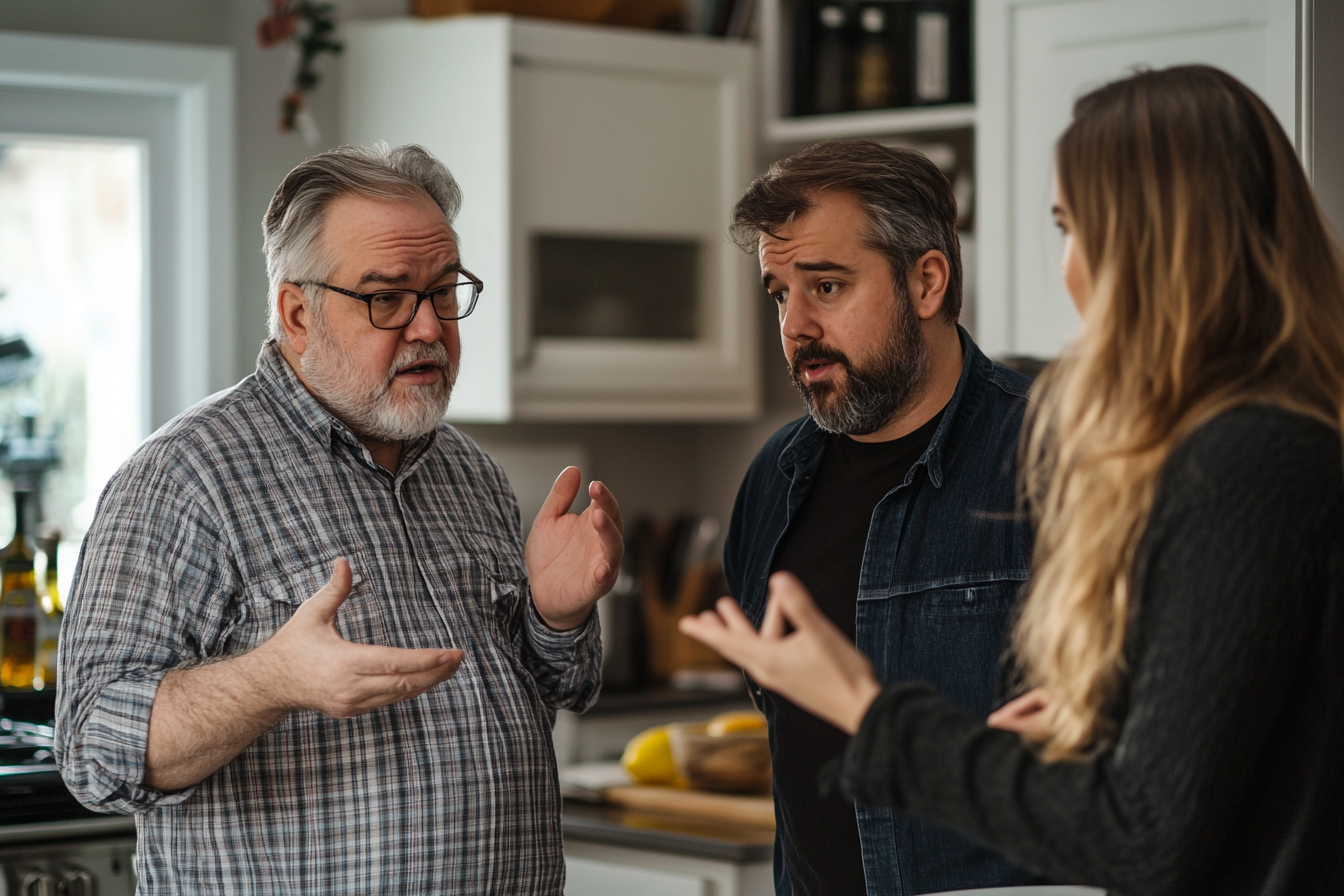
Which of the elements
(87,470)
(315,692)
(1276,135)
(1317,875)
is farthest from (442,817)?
(87,470)

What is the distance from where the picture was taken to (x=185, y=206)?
→ 9.47 ft

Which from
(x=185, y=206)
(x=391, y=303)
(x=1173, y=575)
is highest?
(x=185, y=206)

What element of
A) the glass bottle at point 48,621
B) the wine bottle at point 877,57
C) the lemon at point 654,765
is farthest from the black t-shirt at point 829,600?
the wine bottle at point 877,57

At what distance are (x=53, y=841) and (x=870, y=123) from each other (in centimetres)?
198

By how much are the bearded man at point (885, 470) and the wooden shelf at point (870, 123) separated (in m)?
1.24

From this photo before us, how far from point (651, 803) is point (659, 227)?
1.26 m

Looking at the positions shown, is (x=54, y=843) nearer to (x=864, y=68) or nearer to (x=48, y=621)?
A: (x=48, y=621)

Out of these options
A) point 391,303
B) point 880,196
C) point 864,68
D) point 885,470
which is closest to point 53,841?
point 391,303

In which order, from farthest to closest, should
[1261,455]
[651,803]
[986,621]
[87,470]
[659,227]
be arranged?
[659,227] → [87,470] → [651,803] → [986,621] → [1261,455]

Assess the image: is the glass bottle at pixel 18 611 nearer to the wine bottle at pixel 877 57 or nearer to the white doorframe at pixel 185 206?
the white doorframe at pixel 185 206

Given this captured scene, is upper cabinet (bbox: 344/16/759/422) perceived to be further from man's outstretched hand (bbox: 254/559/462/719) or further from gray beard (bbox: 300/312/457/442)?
man's outstretched hand (bbox: 254/559/462/719)

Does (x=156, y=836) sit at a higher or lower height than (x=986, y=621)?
lower

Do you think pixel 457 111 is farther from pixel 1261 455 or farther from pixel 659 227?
pixel 1261 455

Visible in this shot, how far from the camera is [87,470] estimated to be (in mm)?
2873
